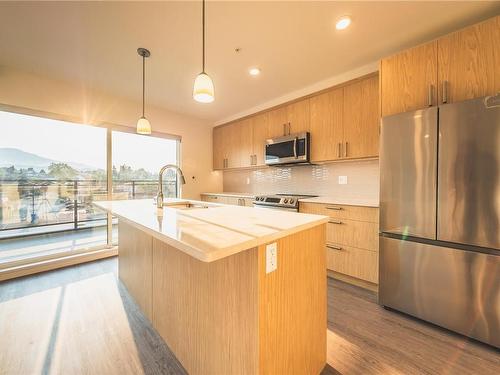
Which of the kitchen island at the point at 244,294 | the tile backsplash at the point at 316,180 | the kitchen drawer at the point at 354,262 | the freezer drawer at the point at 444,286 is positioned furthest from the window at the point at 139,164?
the freezer drawer at the point at 444,286

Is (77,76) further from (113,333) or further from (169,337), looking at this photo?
(169,337)

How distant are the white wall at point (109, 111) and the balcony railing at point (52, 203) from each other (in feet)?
3.13

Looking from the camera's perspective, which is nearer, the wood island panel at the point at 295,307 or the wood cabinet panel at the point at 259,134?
the wood island panel at the point at 295,307

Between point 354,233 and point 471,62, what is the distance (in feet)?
5.53

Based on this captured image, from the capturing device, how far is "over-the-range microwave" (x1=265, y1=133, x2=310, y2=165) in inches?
121

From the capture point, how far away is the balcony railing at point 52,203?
2.80 meters

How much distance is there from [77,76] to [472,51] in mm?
4070

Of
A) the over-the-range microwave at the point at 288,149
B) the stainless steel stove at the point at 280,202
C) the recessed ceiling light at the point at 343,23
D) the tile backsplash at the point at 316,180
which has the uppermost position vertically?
the recessed ceiling light at the point at 343,23

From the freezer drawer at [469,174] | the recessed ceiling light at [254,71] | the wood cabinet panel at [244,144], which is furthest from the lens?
the wood cabinet panel at [244,144]

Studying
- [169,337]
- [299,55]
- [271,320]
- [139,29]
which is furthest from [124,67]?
[271,320]

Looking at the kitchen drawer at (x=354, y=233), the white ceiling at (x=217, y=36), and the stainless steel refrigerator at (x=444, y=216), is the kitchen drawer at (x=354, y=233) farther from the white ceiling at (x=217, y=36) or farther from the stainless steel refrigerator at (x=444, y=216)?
the white ceiling at (x=217, y=36)

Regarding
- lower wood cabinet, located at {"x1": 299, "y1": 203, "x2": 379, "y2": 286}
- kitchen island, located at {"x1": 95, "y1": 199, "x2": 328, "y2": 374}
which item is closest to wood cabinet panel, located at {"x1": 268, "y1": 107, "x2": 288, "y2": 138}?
lower wood cabinet, located at {"x1": 299, "y1": 203, "x2": 379, "y2": 286}

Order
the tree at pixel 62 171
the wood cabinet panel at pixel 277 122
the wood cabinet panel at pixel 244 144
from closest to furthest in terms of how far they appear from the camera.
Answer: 1. the tree at pixel 62 171
2. the wood cabinet panel at pixel 277 122
3. the wood cabinet panel at pixel 244 144

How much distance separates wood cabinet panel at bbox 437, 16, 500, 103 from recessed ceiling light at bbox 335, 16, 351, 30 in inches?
29.2
